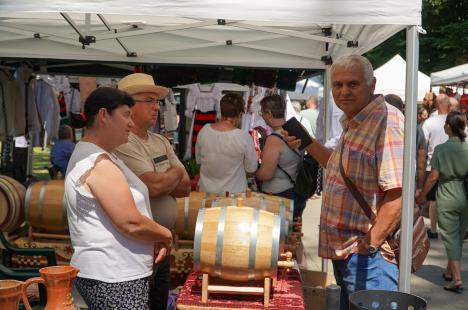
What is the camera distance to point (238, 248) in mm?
2863

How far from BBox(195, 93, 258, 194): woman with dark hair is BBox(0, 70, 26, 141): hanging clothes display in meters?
2.97

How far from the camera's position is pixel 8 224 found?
5109 millimetres

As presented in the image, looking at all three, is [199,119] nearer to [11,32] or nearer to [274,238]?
[11,32]

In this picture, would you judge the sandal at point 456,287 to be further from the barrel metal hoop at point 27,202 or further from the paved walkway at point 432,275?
the barrel metal hoop at point 27,202

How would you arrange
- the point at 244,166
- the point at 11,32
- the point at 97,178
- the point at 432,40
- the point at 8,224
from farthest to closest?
the point at 432,40
the point at 11,32
the point at 244,166
the point at 8,224
the point at 97,178

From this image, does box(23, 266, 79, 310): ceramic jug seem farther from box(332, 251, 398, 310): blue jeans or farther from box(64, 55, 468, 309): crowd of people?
box(332, 251, 398, 310): blue jeans

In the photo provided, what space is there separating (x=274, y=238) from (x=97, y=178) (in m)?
0.87

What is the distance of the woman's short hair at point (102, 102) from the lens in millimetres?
2770

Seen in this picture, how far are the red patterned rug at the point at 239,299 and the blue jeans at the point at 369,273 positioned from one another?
0.27m

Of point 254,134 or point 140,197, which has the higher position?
point 254,134

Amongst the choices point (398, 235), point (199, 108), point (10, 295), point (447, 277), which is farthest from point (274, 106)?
point (199, 108)

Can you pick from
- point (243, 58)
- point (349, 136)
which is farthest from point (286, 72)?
point (349, 136)

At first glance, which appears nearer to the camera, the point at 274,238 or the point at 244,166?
the point at 274,238

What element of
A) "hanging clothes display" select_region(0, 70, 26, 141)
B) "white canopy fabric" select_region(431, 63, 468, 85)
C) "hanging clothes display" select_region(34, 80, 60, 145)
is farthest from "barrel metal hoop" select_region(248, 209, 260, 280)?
"white canopy fabric" select_region(431, 63, 468, 85)
